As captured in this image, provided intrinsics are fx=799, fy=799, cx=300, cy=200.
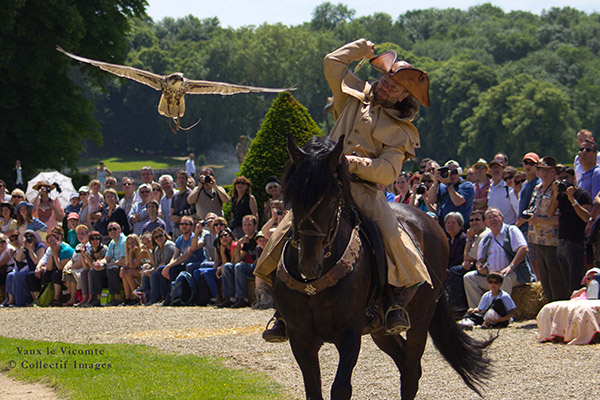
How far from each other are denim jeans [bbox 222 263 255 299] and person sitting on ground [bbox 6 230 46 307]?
447cm

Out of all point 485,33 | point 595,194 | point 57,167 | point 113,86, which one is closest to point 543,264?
point 595,194

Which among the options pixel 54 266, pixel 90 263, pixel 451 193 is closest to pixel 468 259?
pixel 451 193

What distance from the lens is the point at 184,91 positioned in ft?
23.1

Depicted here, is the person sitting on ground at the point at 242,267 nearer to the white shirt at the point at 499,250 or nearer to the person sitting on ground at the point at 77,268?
the person sitting on ground at the point at 77,268

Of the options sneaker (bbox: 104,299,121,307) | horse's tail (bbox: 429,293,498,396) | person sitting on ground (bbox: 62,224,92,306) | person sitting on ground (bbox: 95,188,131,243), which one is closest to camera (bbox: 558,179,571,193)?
horse's tail (bbox: 429,293,498,396)

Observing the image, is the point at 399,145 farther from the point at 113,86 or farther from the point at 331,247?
the point at 113,86

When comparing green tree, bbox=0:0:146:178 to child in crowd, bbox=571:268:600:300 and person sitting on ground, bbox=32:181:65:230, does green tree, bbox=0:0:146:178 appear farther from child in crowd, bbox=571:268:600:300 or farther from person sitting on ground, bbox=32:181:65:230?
child in crowd, bbox=571:268:600:300

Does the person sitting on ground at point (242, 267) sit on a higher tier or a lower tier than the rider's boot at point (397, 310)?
lower

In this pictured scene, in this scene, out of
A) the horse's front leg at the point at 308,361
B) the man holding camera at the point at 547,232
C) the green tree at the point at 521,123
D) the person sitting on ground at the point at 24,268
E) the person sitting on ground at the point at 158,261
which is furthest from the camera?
the green tree at the point at 521,123

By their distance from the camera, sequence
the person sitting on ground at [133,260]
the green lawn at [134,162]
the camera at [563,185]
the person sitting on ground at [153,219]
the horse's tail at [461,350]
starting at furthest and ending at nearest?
the green lawn at [134,162]
the person sitting on ground at [153,219]
the person sitting on ground at [133,260]
the camera at [563,185]
the horse's tail at [461,350]

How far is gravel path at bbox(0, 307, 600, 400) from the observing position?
7184 mm

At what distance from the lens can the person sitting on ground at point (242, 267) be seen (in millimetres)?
13031

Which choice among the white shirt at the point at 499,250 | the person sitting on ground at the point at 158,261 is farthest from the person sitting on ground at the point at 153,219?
the white shirt at the point at 499,250

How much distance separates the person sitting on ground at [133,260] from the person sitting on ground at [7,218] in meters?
3.49
